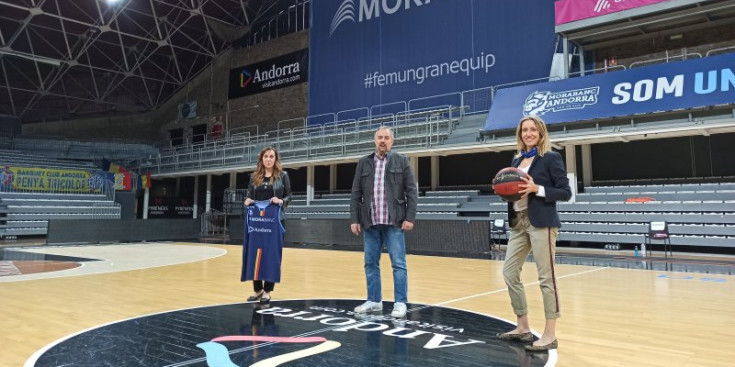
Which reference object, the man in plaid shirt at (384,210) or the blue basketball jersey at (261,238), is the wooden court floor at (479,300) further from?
the man in plaid shirt at (384,210)

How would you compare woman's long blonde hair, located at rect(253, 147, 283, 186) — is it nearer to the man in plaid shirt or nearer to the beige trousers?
the man in plaid shirt

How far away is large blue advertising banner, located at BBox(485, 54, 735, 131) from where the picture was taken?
1072 centimetres

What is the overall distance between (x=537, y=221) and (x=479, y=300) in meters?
2.20

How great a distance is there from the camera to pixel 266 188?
16.1ft

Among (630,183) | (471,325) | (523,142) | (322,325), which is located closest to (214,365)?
(322,325)

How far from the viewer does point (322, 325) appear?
145 inches

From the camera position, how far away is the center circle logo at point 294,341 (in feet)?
9.10

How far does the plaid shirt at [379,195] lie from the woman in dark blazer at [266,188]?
1.16 meters

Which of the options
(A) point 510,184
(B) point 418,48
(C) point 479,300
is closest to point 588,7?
(B) point 418,48

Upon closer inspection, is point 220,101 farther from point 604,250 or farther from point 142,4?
point 604,250

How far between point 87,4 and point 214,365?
25.7 m

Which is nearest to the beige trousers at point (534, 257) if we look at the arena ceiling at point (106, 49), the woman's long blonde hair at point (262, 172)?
the woman's long blonde hair at point (262, 172)

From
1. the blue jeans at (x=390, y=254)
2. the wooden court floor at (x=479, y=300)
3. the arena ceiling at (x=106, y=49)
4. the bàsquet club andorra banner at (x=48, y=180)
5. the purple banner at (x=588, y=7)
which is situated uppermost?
the arena ceiling at (x=106, y=49)

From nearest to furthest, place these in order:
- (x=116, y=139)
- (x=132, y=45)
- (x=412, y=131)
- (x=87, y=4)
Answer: (x=412, y=131) < (x=87, y=4) < (x=132, y=45) < (x=116, y=139)
